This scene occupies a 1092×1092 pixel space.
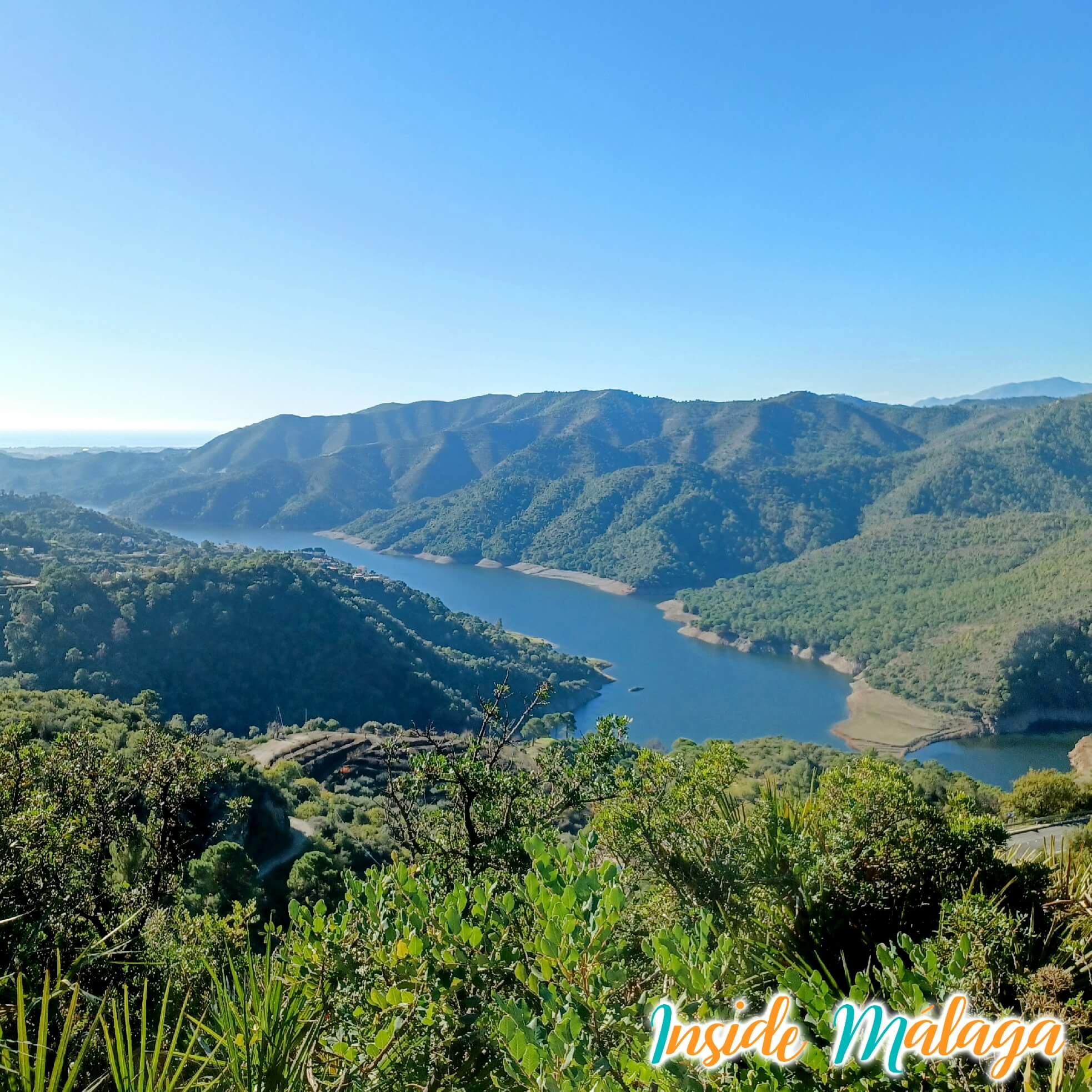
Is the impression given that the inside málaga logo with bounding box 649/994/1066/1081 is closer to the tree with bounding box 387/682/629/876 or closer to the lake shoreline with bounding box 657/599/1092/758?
the tree with bounding box 387/682/629/876

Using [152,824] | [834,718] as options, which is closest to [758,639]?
[834,718]

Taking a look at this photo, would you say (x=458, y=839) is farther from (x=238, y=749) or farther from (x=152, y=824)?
(x=238, y=749)

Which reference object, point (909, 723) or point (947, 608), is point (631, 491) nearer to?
point (947, 608)

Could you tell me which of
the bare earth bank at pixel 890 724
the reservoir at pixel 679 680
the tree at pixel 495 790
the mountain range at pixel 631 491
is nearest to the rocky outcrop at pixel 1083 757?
the reservoir at pixel 679 680

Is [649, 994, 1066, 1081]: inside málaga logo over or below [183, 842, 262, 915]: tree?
over

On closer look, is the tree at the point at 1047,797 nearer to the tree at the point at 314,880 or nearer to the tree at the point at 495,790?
the tree at the point at 314,880

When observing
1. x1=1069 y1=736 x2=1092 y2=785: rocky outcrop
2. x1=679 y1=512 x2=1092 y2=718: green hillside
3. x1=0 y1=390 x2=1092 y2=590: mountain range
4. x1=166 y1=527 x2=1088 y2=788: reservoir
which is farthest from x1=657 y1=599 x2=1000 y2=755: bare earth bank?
x1=0 y1=390 x2=1092 y2=590: mountain range

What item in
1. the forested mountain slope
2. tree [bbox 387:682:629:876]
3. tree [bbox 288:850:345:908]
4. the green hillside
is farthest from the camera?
the green hillside
